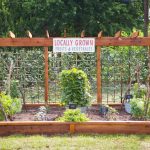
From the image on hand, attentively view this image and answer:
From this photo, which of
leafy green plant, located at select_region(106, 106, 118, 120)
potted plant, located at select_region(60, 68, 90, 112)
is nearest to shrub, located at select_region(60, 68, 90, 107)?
potted plant, located at select_region(60, 68, 90, 112)

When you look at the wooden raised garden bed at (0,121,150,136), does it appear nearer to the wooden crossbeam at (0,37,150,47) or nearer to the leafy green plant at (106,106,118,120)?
the leafy green plant at (106,106,118,120)

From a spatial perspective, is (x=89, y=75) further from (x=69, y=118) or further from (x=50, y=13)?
(x=50, y=13)

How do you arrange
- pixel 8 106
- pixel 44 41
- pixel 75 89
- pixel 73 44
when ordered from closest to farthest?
1. pixel 8 106
2. pixel 75 89
3. pixel 73 44
4. pixel 44 41

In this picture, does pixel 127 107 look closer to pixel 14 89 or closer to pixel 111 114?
pixel 111 114

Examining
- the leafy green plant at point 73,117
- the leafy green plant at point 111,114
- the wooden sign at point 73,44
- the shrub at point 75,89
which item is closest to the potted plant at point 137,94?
the leafy green plant at point 111,114

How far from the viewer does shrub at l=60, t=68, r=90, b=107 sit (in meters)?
8.10

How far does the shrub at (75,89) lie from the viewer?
810 cm

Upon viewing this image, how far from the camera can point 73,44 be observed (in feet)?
28.8

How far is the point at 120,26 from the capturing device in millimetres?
14641

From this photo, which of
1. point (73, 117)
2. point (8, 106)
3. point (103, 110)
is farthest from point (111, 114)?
point (8, 106)

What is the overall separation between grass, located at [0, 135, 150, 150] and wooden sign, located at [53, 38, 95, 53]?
246cm

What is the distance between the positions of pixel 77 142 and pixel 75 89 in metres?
1.82

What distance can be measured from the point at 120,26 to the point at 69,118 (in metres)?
8.15

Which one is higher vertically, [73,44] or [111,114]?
[73,44]
